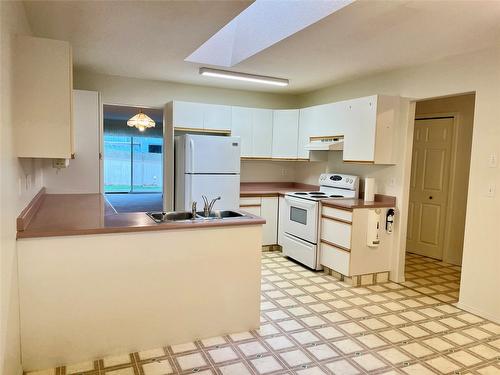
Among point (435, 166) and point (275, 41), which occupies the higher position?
point (275, 41)

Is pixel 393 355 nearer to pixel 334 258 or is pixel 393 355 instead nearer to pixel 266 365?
pixel 266 365

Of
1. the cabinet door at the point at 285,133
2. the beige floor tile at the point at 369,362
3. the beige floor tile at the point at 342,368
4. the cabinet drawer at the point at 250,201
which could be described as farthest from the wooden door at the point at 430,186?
the beige floor tile at the point at 342,368

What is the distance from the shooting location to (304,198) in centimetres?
451

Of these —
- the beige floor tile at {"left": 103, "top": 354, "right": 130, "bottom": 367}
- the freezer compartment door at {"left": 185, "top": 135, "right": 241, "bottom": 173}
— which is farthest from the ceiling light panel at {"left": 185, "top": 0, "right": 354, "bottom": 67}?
the beige floor tile at {"left": 103, "top": 354, "right": 130, "bottom": 367}

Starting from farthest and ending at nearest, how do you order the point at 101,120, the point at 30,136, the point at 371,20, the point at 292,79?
the point at 292,79
the point at 101,120
the point at 371,20
the point at 30,136

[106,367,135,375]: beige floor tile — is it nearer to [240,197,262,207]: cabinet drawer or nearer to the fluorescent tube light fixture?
[240,197,262,207]: cabinet drawer

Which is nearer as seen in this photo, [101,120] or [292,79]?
[101,120]

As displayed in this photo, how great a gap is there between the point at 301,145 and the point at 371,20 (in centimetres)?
284

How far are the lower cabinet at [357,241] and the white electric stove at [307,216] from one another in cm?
19

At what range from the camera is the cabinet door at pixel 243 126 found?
17.1 feet

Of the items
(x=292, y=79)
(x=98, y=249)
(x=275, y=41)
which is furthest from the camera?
(x=292, y=79)

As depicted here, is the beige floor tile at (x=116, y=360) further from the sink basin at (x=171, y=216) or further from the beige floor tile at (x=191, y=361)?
the sink basin at (x=171, y=216)

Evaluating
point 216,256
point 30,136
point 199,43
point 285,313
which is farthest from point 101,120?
point 285,313

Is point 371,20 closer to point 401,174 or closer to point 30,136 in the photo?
point 401,174
